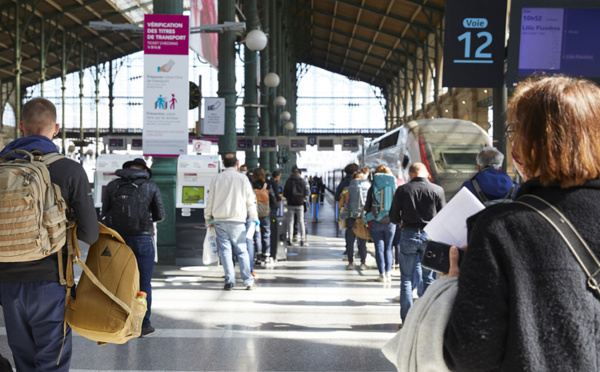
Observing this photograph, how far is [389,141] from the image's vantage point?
2509 cm

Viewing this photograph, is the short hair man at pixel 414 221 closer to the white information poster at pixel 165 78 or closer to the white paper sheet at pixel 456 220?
the white information poster at pixel 165 78

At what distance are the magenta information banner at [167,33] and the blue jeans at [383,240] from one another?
3674 millimetres

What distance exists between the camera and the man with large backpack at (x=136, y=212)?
550cm

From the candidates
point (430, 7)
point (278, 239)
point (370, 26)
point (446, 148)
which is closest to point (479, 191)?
point (278, 239)

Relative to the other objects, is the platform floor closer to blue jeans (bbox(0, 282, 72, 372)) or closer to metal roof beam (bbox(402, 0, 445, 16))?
blue jeans (bbox(0, 282, 72, 372))

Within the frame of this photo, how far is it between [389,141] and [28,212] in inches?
897

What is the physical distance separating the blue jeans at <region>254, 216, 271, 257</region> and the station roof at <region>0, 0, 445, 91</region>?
69.5 feet

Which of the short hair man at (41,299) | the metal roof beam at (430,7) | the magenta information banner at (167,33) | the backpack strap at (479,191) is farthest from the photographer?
the metal roof beam at (430,7)

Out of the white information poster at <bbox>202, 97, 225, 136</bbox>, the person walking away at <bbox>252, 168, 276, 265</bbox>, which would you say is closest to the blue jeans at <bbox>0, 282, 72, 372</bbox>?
the person walking away at <bbox>252, 168, 276, 265</bbox>

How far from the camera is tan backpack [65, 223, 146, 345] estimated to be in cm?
319

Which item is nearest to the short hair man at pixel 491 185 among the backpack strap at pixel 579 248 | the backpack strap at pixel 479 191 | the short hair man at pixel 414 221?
the backpack strap at pixel 479 191

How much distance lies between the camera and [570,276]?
1474 millimetres

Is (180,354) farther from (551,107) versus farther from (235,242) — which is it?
(551,107)

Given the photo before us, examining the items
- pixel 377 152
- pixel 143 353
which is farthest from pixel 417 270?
pixel 377 152
